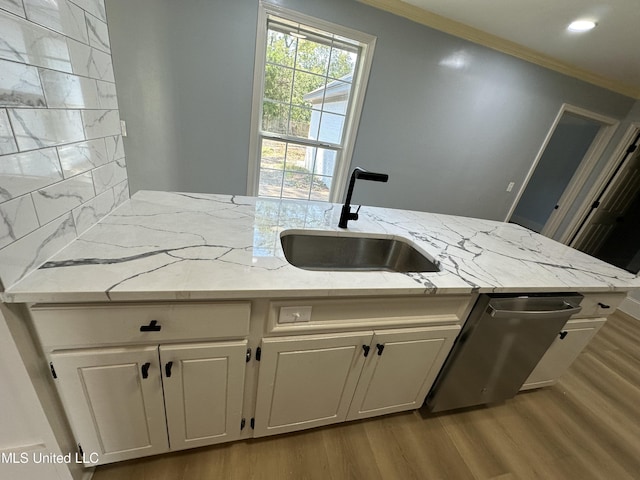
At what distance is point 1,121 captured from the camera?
0.59m

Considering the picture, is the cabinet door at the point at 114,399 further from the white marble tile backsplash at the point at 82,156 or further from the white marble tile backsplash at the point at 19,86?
the white marble tile backsplash at the point at 19,86

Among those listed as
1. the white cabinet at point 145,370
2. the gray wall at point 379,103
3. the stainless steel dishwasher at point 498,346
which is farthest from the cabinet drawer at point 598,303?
the gray wall at point 379,103

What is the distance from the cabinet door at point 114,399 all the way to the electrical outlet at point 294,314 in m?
0.41

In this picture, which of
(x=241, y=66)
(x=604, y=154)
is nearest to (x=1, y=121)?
(x=241, y=66)

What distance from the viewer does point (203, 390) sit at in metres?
0.93

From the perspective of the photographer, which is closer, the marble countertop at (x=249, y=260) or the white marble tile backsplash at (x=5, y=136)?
the white marble tile backsplash at (x=5, y=136)

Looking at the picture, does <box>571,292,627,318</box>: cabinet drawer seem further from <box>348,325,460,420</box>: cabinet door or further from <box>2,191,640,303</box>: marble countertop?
<box>348,325,460,420</box>: cabinet door

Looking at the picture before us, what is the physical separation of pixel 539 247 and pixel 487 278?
0.87 m

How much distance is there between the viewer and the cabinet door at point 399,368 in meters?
1.08

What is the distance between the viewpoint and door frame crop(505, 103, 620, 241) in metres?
3.11

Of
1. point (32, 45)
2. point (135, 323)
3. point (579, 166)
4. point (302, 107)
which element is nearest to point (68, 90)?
point (32, 45)

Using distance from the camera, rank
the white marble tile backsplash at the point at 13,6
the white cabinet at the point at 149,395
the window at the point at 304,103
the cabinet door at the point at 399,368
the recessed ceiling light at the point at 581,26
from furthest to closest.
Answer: the window at the point at 304,103
the recessed ceiling light at the point at 581,26
the cabinet door at the point at 399,368
the white cabinet at the point at 149,395
the white marble tile backsplash at the point at 13,6

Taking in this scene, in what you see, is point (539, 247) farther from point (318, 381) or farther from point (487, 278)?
point (318, 381)

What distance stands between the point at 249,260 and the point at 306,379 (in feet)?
1.80
